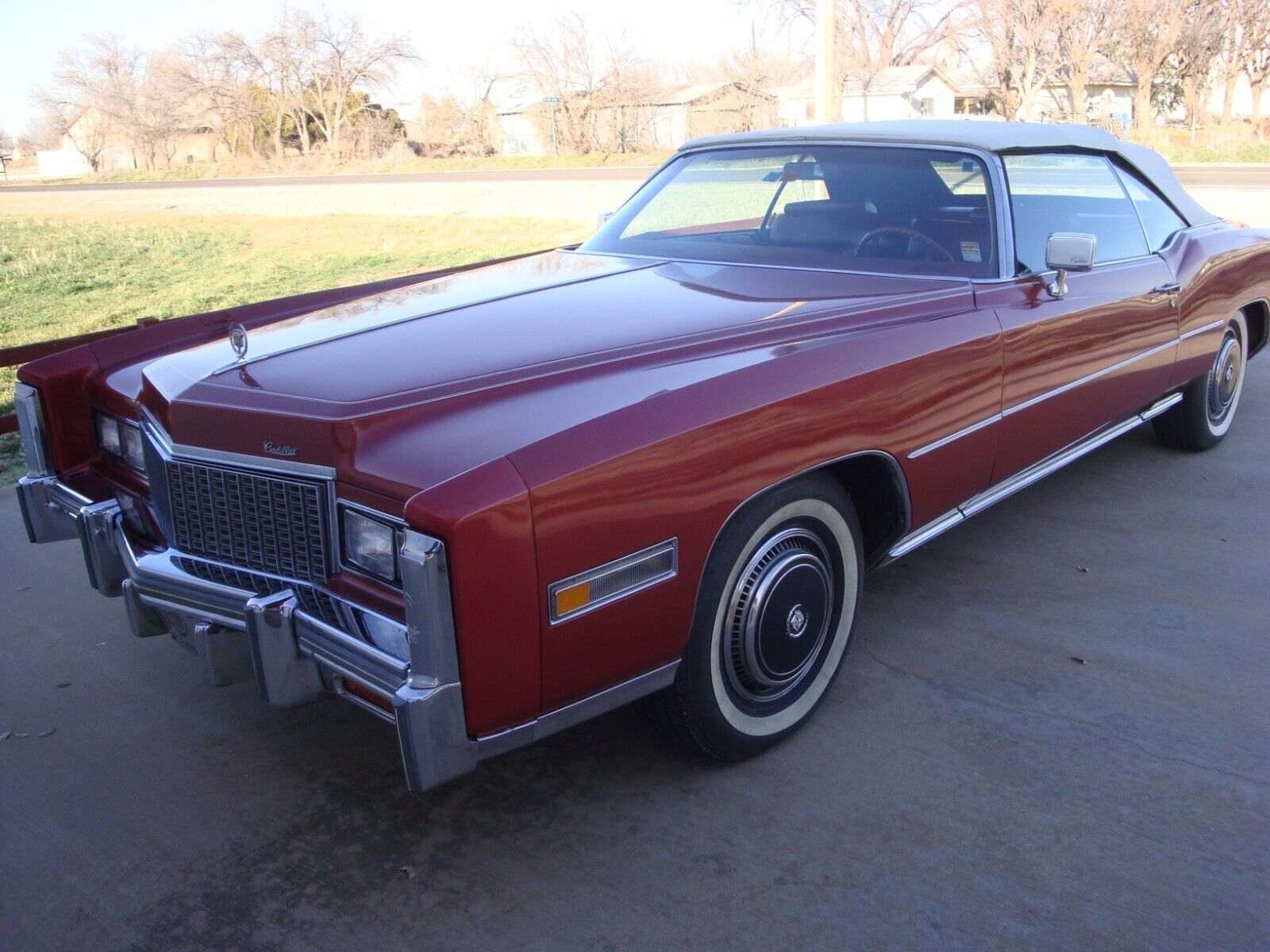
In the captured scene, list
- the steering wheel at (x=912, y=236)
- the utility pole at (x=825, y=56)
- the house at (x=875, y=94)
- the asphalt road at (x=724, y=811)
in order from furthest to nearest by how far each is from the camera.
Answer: the house at (x=875, y=94), the utility pole at (x=825, y=56), the steering wheel at (x=912, y=236), the asphalt road at (x=724, y=811)

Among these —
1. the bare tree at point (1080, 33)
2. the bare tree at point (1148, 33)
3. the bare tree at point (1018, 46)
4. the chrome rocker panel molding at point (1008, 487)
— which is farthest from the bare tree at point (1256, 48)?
the chrome rocker panel molding at point (1008, 487)

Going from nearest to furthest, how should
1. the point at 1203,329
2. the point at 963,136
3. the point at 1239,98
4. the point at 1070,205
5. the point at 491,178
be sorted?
the point at 963,136 < the point at 1070,205 < the point at 1203,329 < the point at 491,178 < the point at 1239,98

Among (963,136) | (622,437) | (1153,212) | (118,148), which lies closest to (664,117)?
(118,148)

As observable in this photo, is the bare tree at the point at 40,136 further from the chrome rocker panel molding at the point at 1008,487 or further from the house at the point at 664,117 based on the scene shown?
the chrome rocker panel molding at the point at 1008,487

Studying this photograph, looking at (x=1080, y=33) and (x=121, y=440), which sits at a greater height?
(x=1080, y=33)

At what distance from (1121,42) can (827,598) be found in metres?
40.9

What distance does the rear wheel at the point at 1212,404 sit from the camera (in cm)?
505

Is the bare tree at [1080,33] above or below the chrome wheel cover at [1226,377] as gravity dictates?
above

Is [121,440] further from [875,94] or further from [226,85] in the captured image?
[226,85]

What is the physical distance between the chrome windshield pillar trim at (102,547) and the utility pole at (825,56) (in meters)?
9.95

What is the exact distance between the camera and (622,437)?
2.21 metres

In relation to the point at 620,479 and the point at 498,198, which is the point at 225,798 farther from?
the point at 498,198

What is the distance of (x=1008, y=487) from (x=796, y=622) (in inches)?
49.3

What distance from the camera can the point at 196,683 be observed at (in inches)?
129
